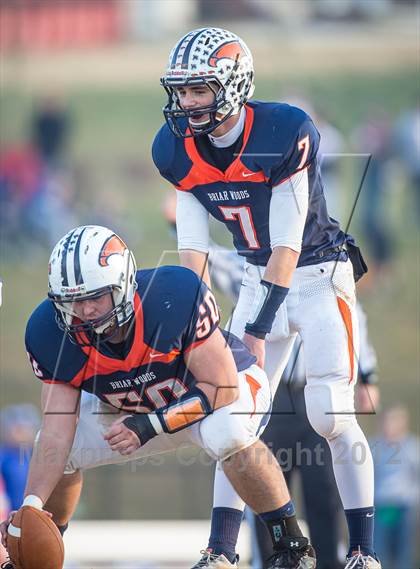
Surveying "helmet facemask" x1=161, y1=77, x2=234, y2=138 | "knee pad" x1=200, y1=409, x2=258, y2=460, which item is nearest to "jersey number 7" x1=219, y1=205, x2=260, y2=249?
"helmet facemask" x1=161, y1=77, x2=234, y2=138

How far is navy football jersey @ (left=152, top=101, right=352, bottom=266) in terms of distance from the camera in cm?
434

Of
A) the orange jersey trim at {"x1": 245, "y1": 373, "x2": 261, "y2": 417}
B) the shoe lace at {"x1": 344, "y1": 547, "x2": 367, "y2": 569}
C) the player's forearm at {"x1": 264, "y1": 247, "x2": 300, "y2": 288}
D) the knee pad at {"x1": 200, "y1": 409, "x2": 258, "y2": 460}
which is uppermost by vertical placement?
the player's forearm at {"x1": 264, "y1": 247, "x2": 300, "y2": 288}

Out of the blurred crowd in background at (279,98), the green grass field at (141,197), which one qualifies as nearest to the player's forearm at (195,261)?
the blurred crowd in background at (279,98)

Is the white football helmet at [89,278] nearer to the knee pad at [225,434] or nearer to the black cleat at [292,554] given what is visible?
the knee pad at [225,434]

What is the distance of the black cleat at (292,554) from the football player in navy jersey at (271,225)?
166mm

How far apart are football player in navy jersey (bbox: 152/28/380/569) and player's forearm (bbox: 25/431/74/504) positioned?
27.2 inches

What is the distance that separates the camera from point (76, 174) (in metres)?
15.2

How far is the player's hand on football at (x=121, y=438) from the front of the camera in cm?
389

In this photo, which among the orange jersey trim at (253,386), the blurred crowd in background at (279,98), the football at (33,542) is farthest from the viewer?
the blurred crowd in background at (279,98)

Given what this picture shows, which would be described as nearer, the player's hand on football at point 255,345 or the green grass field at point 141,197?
the player's hand on football at point 255,345

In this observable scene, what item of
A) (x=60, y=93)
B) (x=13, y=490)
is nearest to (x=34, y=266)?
(x=60, y=93)

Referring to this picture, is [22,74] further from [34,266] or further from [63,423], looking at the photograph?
[63,423]

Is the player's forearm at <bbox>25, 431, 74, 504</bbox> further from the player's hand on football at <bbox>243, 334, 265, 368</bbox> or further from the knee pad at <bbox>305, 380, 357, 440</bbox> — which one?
the knee pad at <bbox>305, 380, 357, 440</bbox>

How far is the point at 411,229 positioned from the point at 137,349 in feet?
34.4
